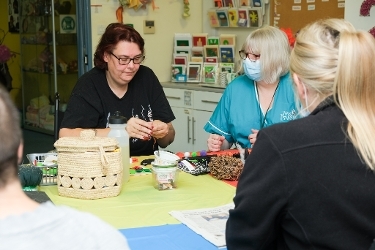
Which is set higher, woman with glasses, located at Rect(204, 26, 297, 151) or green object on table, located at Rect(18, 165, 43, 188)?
woman with glasses, located at Rect(204, 26, 297, 151)

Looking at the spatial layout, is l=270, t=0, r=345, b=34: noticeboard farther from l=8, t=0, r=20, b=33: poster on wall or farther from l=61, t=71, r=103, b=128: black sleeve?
l=8, t=0, r=20, b=33: poster on wall

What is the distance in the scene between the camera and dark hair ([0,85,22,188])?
3.68ft

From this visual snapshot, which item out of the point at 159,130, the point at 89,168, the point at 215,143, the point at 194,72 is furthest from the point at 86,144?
the point at 194,72

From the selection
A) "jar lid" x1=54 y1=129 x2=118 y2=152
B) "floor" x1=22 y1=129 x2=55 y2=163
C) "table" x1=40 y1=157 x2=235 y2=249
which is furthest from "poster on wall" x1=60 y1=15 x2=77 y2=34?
"jar lid" x1=54 y1=129 x2=118 y2=152

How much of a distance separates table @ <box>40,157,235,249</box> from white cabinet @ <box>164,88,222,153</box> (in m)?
2.67

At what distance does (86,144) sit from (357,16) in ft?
8.45

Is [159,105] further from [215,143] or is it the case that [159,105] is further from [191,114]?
[191,114]

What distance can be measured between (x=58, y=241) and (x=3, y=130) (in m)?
0.22

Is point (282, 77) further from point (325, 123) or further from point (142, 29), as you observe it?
point (142, 29)

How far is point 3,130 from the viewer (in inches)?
44.1

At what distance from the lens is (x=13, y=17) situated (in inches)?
324

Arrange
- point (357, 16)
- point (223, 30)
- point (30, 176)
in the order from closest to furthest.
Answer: point (30, 176) → point (357, 16) → point (223, 30)

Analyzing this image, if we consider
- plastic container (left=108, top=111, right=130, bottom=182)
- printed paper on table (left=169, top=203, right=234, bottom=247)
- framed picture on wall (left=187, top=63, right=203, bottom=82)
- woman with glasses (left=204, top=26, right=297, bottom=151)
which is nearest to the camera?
printed paper on table (left=169, top=203, right=234, bottom=247)

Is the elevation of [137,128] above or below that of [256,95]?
below
